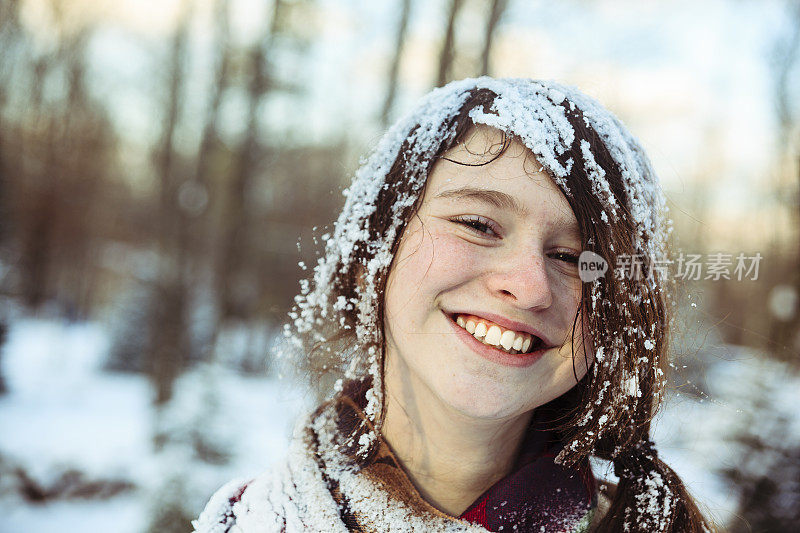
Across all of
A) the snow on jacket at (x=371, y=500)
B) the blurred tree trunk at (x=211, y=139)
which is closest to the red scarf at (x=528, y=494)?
the snow on jacket at (x=371, y=500)

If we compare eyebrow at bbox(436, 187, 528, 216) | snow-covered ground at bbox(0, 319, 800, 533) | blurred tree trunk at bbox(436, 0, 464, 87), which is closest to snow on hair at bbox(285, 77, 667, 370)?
eyebrow at bbox(436, 187, 528, 216)

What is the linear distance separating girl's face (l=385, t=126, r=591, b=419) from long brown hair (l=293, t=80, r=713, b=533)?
0.19 ft

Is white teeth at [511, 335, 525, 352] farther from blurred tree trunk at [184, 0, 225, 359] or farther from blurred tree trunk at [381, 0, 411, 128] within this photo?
blurred tree trunk at [184, 0, 225, 359]

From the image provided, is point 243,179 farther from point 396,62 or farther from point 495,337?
point 495,337

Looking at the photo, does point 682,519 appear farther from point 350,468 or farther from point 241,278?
point 241,278

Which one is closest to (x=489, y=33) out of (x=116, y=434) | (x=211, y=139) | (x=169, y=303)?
(x=169, y=303)

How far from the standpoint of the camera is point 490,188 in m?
1.22

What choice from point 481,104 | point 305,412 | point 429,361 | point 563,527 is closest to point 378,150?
point 481,104

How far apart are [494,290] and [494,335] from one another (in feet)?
0.33

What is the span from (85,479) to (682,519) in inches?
249

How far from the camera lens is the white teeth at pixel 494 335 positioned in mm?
1215

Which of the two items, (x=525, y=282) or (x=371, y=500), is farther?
(x=371, y=500)

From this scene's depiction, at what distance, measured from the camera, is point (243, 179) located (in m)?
8.55

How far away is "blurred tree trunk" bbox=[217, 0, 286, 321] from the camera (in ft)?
27.0
